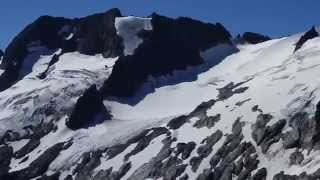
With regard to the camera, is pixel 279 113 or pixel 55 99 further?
pixel 55 99

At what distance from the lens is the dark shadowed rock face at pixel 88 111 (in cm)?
17175

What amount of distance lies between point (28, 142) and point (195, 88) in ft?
144

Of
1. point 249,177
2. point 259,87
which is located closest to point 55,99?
point 259,87

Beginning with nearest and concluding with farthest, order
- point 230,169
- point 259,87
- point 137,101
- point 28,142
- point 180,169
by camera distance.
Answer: point 230,169 → point 180,169 → point 259,87 → point 28,142 → point 137,101

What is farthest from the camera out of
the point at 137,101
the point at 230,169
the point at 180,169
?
the point at 137,101

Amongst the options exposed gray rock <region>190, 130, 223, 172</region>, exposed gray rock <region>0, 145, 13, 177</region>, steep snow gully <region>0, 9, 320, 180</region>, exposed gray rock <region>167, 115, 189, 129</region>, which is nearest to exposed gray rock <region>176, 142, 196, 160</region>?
steep snow gully <region>0, 9, 320, 180</region>

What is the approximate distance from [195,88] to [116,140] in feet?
128

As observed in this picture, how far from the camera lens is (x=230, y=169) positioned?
118 meters

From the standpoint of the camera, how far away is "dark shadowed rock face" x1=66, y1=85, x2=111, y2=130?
563 ft

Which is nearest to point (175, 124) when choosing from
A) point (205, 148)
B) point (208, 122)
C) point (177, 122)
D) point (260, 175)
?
point (177, 122)

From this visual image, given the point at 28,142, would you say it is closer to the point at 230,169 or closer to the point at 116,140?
the point at 116,140

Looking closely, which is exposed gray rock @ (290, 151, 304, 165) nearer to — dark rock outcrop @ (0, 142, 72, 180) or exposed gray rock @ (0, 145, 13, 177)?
dark rock outcrop @ (0, 142, 72, 180)

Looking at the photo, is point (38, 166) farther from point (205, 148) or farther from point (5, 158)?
point (205, 148)

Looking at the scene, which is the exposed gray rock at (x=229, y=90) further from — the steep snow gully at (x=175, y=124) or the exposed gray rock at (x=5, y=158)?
the exposed gray rock at (x=5, y=158)
